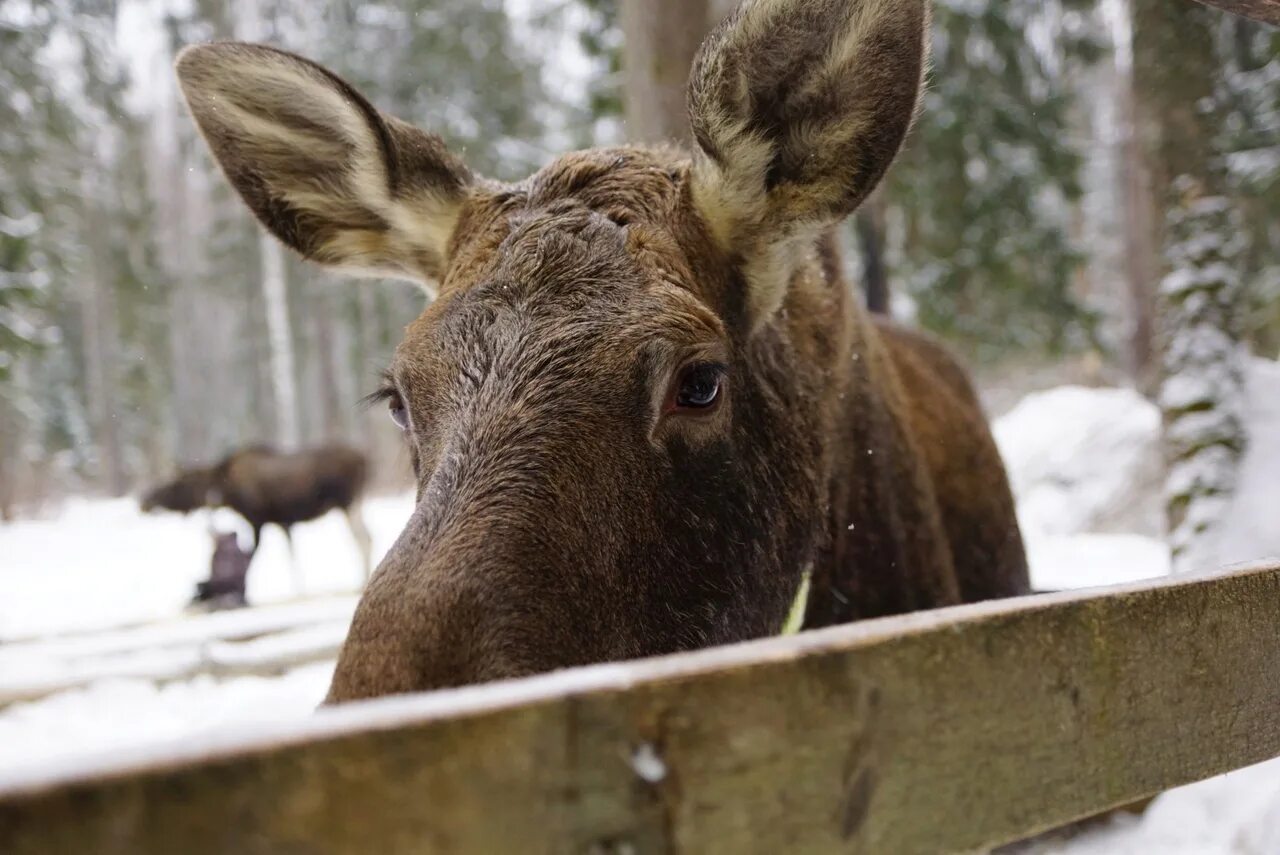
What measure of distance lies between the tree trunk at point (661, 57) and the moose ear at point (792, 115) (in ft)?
13.3

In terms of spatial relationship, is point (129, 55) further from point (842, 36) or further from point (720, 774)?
point (720, 774)

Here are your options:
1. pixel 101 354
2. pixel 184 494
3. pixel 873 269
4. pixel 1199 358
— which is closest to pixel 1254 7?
pixel 1199 358

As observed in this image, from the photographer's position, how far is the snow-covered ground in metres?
4.25

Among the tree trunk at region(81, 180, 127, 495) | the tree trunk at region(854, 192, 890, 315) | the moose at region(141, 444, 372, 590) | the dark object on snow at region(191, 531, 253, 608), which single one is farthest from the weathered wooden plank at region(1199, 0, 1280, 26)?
the tree trunk at region(81, 180, 127, 495)

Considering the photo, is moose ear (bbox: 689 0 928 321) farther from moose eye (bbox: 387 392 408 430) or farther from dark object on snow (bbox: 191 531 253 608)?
dark object on snow (bbox: 191 531 253 608)

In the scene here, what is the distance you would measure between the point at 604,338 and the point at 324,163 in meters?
1.80

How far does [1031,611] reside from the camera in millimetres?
1169

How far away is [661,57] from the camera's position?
6793mm

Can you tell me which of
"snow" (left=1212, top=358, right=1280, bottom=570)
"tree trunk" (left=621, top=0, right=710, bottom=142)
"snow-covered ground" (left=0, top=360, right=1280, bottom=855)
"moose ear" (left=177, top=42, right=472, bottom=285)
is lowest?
"snow-covered ground" (left=0, top=360, right=1280, bottom=855)

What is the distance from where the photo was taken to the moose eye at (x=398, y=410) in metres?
2.76

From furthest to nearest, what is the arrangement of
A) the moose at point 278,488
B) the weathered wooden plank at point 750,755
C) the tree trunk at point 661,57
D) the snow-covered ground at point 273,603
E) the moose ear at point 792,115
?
the moose at point 278,488, the tree trunk at point 661,57, the snow-covered ground at point 273,603, the moose ear at point 792,115, the weathered wooden plank at point 750,755

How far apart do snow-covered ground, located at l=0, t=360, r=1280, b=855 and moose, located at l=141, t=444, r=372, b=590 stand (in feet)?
2.35

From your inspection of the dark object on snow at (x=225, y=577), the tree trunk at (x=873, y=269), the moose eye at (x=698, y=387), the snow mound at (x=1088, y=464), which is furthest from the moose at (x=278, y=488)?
the moose eye at (x=698, y=387)

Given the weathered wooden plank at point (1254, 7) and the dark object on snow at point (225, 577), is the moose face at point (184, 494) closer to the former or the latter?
the dark object on snow at point (225, 577)
